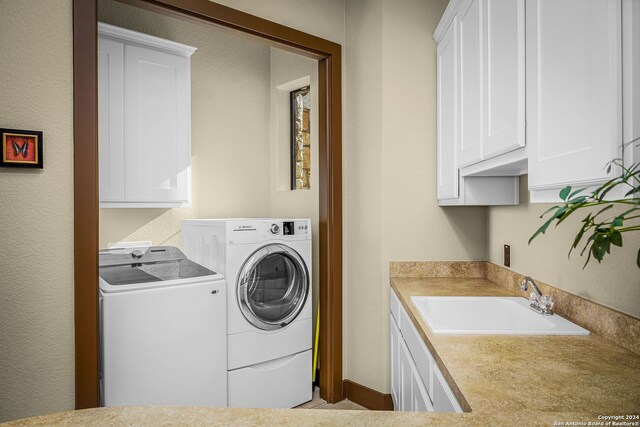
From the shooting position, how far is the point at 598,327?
4.58ft

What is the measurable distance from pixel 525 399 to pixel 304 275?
2.10 meters

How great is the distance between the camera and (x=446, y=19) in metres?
2.19

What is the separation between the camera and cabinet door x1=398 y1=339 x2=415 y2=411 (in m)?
1.83

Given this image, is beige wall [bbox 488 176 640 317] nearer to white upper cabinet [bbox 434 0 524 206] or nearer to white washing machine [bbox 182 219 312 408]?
white upper cabinet [bbox 434 0 524 206]

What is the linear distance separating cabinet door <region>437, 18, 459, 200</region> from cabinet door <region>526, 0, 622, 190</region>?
82 cm

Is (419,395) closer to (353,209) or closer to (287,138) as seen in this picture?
(353,209)

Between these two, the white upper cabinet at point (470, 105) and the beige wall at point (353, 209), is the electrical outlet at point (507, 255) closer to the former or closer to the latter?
the beige wall at point (353, 209)

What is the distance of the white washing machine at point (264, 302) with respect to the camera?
2609mm

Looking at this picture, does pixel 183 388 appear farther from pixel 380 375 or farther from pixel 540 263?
pixel 540 263

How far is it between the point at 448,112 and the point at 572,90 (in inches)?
49.0

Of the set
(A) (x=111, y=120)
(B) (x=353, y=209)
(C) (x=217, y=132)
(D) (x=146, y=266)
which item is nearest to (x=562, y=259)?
(B) (x=353, y=209)

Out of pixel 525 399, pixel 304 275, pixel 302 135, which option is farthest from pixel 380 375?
pixel 302 135

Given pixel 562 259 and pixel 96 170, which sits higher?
pixel 96 170

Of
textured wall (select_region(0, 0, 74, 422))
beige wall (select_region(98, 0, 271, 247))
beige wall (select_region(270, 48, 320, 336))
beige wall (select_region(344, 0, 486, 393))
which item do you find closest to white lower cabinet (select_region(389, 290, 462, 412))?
beige wall (select_region(344, 0, 486, 393))
